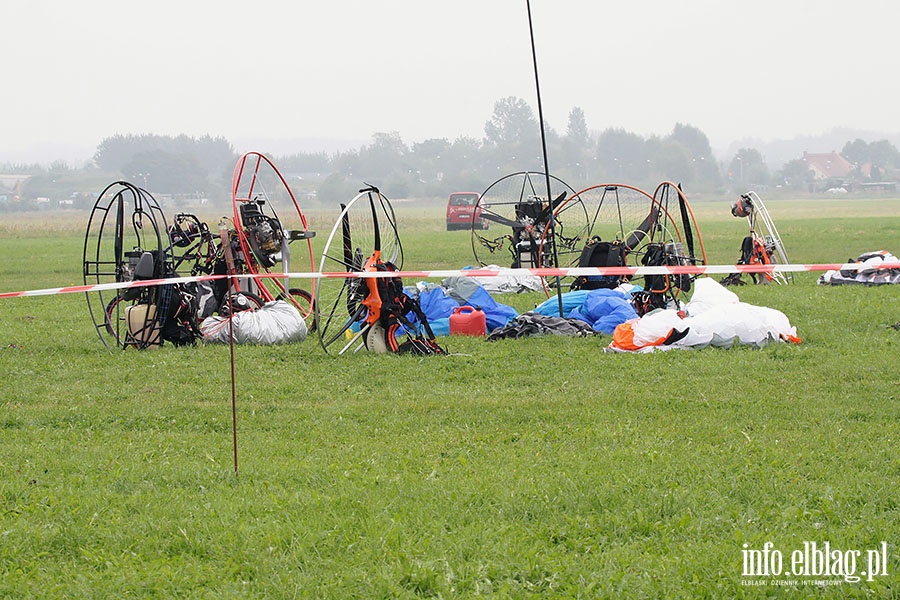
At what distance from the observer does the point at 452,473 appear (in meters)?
5.26

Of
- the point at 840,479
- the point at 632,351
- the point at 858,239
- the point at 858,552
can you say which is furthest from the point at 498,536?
the point at 858,239

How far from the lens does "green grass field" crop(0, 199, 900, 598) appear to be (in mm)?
3961

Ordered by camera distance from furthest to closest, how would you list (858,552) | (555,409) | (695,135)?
(695,135), (555,409), (858,552)

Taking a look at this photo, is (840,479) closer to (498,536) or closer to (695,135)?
(498,536)

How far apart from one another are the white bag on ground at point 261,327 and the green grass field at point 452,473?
0.87 meters

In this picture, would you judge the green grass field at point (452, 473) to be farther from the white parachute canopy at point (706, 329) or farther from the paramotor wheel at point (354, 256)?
the paramotor wheel at point (354, 256)

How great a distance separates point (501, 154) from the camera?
4700 inches

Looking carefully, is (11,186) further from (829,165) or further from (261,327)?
(261,327)

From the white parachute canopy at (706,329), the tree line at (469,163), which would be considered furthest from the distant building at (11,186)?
the white parachute canopy at (706,329)

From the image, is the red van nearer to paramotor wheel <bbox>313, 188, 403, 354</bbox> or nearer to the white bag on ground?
paramotor wheel <bbox>313, 188, 403, 354</bbox>

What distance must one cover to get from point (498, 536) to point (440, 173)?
115 m

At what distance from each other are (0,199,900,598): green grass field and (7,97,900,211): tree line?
88.4 metres

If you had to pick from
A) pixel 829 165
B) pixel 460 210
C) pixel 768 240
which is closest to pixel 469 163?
pixel 829 165

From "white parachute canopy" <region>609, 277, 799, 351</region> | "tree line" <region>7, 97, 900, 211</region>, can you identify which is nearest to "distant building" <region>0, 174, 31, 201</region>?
"tree line" <region>7, 97, 900, 211</region>
